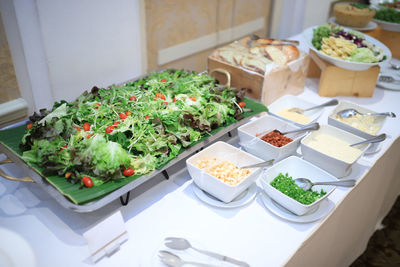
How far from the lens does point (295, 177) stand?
1.22 m

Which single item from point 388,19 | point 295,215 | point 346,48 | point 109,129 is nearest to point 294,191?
point 295,215

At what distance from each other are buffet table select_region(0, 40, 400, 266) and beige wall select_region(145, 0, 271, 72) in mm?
968

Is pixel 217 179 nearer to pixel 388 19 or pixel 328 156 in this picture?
pixel 328 156

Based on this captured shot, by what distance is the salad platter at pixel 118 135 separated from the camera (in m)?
1.03

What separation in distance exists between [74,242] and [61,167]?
23 cm

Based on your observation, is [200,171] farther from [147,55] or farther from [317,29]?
[317,29]

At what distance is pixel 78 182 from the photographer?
1030mm

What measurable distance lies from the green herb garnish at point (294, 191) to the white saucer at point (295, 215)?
5cm

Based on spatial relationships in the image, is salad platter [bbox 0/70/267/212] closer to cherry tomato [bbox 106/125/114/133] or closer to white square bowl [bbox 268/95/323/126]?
cherry tomato [bbox 106/125/114/133]

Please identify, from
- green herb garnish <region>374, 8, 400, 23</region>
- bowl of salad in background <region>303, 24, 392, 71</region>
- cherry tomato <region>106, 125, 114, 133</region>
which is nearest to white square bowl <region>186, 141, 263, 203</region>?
cherry tomato <region>106, 125, 114, 133</region>

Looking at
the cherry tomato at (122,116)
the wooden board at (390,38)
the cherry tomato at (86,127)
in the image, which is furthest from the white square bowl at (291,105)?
the wooden board at (390,38)

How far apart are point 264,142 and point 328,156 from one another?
0.78 ft

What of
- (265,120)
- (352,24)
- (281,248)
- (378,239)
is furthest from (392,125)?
(352,24)

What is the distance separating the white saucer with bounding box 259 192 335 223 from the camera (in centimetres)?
107
